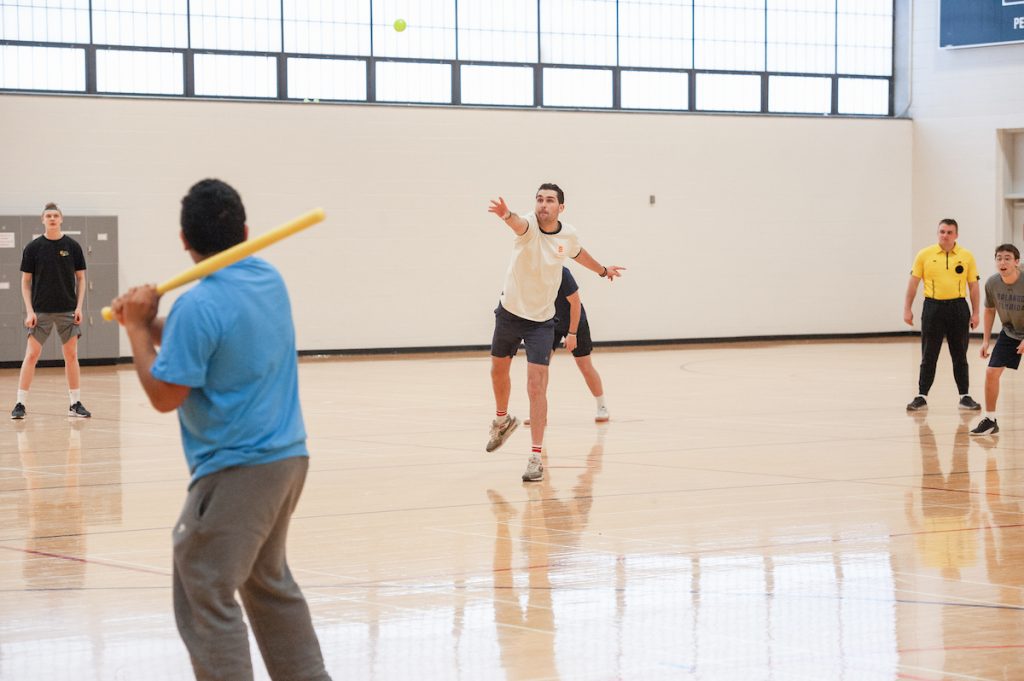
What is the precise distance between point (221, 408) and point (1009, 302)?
945cm

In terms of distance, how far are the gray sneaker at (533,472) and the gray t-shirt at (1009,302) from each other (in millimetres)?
4461

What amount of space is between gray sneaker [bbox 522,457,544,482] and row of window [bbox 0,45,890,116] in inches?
570

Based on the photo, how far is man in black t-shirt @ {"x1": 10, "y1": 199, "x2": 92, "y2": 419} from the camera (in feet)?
44.6

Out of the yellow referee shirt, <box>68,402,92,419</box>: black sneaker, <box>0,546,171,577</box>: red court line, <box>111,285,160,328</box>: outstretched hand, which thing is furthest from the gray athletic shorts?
<box>111,285,160,328</box>: outstretched hand

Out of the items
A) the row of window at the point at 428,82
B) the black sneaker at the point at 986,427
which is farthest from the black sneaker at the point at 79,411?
the row of window at the point at 428,82

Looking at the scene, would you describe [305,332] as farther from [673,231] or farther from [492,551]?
[492,551]

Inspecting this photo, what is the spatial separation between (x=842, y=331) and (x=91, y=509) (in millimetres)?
21054

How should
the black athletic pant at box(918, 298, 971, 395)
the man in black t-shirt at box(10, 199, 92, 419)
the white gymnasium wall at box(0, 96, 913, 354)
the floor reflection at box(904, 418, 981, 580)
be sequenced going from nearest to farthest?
the floor reflection at box(904, 418, 981, 580) → the man in black t-shirt at box(10, 199, 92, 419) → the black athletic pant at box(918, 298, 971, 395) → the white gymnasium wall at box(0, 96, 913, 354)

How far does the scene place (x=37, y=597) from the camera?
6.05 meters

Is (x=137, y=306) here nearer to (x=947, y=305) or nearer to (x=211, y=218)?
(x=211, y=218)

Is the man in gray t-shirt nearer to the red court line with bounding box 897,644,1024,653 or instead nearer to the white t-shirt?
the white t-shirt

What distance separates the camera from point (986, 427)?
479 inches

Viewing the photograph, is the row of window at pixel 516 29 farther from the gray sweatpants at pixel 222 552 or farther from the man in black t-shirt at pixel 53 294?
the gray sweatpants at pixel 222 552

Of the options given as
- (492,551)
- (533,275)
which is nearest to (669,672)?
(492,551)
